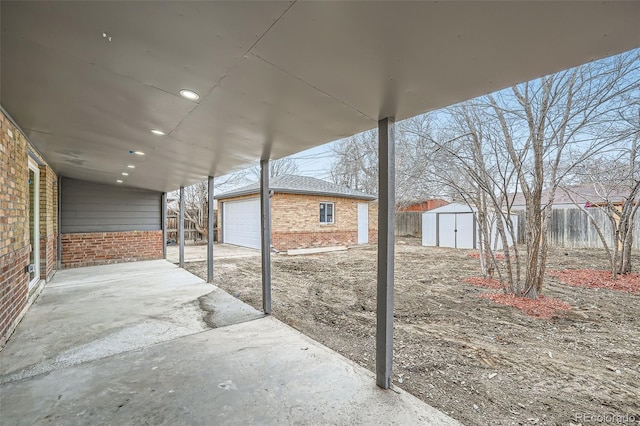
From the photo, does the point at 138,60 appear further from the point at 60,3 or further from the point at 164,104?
the point at 164,104

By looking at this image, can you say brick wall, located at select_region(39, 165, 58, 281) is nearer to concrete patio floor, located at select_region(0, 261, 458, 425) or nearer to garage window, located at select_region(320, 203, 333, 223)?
concrete patio floor, located at select_region(0, 261, 458, 425)

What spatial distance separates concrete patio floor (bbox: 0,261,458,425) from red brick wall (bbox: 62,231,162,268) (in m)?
4.32

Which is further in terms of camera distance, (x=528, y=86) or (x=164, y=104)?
(x=528, y=86)

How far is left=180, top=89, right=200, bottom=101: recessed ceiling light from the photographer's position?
205 cm

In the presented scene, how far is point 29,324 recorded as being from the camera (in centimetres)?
341

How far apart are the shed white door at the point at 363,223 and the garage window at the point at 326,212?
1860 mm

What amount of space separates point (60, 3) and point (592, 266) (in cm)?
1055

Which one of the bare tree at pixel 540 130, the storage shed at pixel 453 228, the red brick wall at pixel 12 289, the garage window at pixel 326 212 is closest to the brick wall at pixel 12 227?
the red brick wall at pixel 12 289

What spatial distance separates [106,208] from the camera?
800 centimetres

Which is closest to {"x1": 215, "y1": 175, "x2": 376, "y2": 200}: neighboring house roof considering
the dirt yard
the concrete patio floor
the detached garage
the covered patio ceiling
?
the detached garage

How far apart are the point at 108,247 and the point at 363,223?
10.1 metres

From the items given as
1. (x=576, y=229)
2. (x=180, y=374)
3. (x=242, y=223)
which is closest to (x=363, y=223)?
(x=242, y=223)

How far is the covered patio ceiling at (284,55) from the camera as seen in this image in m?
1.19

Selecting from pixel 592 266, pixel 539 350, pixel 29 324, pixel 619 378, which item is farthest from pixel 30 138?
pixel 592 266
